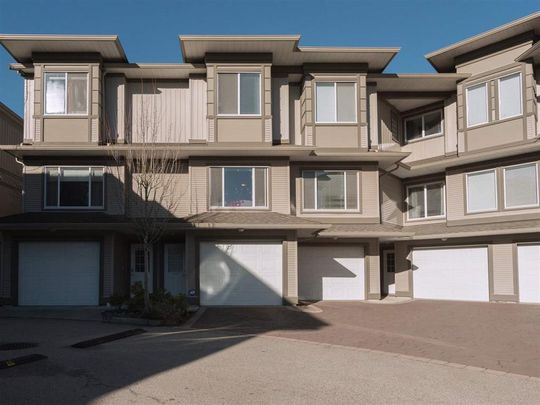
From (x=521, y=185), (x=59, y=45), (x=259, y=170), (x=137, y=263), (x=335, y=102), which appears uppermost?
(x=59, y=45)

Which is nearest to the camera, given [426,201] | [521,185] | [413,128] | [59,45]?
[59,45]

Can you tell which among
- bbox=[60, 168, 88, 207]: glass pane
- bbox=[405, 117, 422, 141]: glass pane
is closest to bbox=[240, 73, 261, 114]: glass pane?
bbox=[60, 168, 88, 207]: glass pane

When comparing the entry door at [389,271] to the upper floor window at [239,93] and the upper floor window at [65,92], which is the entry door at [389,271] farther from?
the upper floor window at [65,92]

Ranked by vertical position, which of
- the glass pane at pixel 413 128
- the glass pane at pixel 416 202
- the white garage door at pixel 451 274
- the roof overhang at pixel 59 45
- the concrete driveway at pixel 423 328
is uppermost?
the roof overhang at pixel 59 45

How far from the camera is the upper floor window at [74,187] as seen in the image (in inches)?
781

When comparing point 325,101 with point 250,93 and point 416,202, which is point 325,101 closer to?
point 250,93

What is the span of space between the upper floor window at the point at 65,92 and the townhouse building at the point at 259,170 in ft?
0.17

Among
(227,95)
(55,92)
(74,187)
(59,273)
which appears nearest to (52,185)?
(74,187)

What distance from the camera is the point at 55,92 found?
65.9 ft

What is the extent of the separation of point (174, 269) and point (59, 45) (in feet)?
29.4

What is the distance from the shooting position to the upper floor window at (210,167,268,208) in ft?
65.0

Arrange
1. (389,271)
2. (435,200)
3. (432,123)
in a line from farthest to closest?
(389,271) → (432,123) → (435,200)

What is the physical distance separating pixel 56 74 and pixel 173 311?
34.7ft

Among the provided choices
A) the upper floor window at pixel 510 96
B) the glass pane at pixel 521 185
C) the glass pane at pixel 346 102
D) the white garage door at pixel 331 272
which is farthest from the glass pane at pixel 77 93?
the glass pane at pixel 521 185
